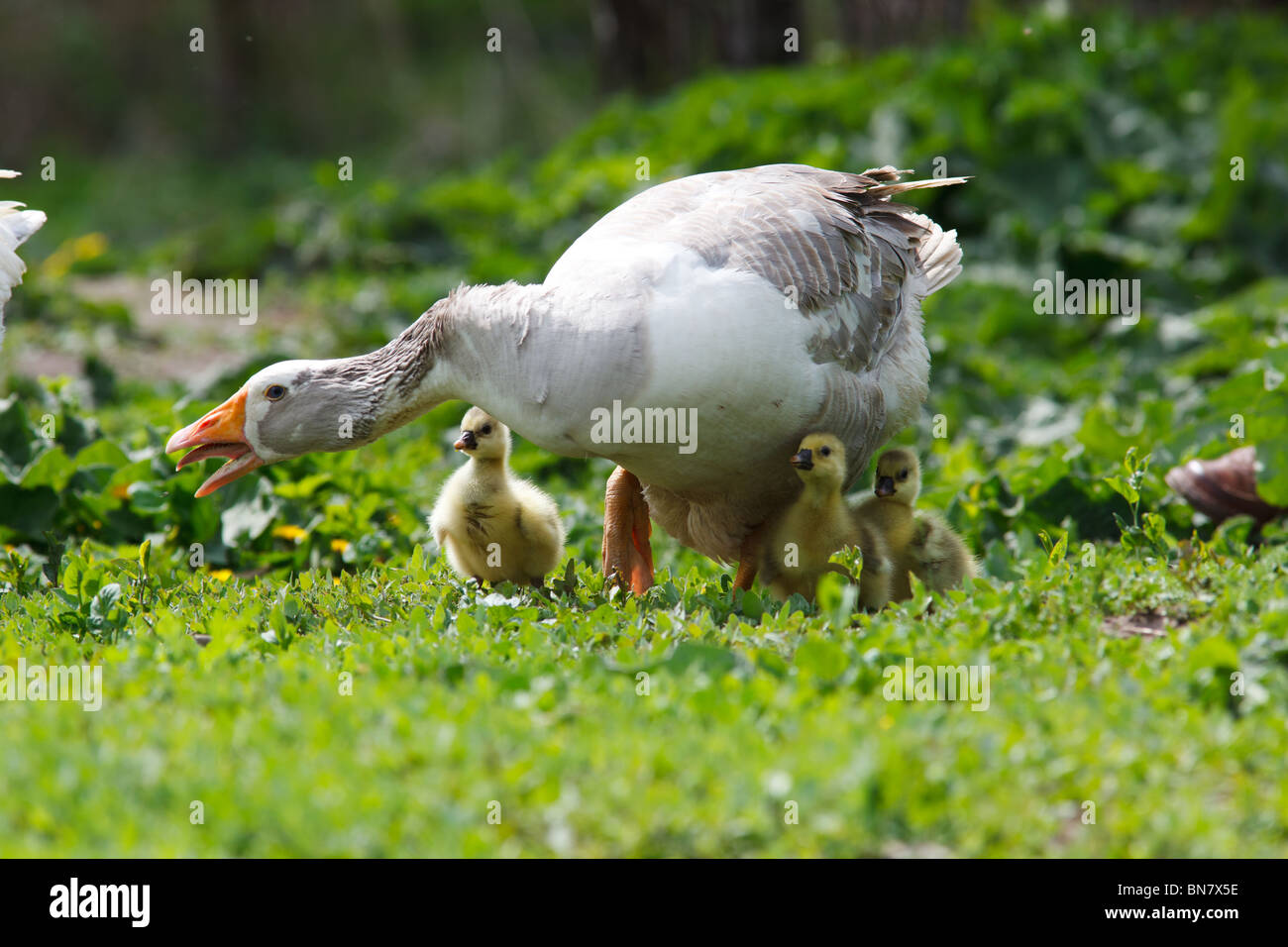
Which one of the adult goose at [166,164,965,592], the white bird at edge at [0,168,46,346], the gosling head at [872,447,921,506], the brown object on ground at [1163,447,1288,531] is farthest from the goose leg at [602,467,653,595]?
the white bird at edge at [0,168,46,346]

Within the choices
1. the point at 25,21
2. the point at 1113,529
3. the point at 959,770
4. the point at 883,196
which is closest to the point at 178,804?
the point at 959,770

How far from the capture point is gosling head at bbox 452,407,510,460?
18.9ft

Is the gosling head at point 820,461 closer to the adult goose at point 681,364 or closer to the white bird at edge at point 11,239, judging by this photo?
the adult goose at point 681,364

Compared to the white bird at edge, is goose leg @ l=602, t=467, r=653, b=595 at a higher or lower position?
lower

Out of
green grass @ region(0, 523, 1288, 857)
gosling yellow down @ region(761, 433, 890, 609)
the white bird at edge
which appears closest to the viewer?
green grass @ region(0, 523, 1288, 857)

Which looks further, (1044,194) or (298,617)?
(1044,194)

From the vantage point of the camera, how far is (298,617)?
526 centimetres

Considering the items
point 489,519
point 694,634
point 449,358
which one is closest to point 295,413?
point 449,358

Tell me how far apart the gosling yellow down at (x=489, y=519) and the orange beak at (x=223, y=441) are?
0.84 meters

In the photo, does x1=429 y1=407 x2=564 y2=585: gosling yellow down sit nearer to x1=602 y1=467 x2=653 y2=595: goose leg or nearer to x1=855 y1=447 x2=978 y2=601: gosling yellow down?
x1=602 y1=467 x2=653 y2=595: goose leg

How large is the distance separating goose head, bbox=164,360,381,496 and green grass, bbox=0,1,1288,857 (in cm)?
60

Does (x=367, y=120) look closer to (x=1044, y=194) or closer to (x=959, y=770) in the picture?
Answer: (x=1044, y=194)

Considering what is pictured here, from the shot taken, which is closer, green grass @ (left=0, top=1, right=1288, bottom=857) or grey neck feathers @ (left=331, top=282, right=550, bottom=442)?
green grass @ (left=0, top=1, right=1288, bottom=857)
